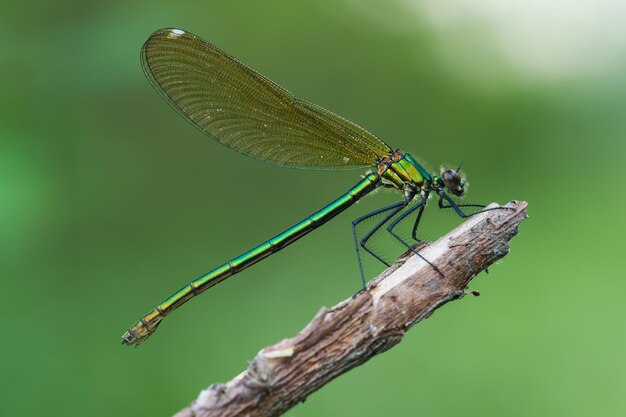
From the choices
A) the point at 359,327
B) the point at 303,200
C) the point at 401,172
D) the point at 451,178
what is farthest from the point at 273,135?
the point at 303,200

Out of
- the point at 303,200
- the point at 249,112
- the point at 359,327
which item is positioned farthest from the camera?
the point at 303,200

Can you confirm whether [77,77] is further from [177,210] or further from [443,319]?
[443,319]

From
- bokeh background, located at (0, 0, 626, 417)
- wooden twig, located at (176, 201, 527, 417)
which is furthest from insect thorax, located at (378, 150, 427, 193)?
bokeh background, located at (0, 0, 626, 417)

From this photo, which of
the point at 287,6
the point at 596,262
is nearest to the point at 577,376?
the point at 596,262

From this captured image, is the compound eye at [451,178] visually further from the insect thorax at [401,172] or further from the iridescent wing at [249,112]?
the iridescent wing at [249,112]

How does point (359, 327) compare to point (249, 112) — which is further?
point (249, 112)

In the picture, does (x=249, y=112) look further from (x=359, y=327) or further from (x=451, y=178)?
(x=359, y=327)

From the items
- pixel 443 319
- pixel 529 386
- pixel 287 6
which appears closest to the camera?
pixel 529 386
